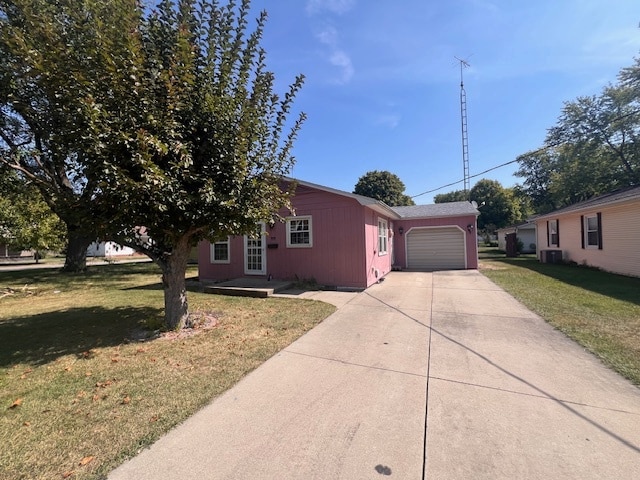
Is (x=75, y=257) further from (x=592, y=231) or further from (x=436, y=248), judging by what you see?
(x=592, y=231)

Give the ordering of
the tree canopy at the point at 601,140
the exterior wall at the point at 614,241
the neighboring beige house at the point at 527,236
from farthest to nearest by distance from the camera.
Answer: the neighboring beige house at the point at 527,236, the tree canopy at the point at 601,140, the exterior wall at the point at 614,241

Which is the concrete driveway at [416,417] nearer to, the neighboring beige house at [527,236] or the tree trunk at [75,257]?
the tree trunk at [75,257]

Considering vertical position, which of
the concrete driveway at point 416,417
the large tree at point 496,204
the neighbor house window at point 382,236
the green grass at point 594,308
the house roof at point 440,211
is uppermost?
the large tree at point 496,204

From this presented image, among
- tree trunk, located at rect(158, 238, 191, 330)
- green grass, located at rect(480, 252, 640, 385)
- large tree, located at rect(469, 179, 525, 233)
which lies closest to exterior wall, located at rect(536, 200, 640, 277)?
green grass, located at rect(480, 252, 640, 385)

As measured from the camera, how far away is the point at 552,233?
18.5 m

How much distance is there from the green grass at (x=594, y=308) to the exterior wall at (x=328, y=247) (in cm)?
453

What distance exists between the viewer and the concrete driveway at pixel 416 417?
85.9 inches

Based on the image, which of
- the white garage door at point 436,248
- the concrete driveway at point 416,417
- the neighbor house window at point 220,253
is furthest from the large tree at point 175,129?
the white garage door at point 436,248

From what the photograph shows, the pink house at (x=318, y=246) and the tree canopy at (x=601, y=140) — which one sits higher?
the tree canopy at (x=601, y=140)

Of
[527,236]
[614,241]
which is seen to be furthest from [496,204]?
[614,241]

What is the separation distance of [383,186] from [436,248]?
19484 mm

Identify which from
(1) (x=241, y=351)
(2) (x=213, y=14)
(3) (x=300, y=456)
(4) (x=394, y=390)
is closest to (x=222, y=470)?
(3) (x=300, y=456)

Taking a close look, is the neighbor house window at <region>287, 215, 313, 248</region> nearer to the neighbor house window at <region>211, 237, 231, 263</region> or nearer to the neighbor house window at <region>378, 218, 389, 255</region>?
the neighbor house window at <region>211, 237, 231, 263</region>

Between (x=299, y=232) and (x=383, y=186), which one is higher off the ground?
(x=383, y=186)
